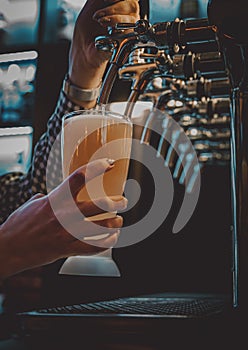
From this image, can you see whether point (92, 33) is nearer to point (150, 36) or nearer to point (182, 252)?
point (150, 36)

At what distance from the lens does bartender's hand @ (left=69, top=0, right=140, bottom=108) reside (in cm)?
72

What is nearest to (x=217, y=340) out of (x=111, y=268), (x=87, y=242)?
(x=87, y=242)

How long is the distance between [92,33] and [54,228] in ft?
1.45

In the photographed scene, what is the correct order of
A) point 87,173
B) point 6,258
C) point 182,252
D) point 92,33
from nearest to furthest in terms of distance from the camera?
point 87,173 < point 6,258 < point 92,33 < point 182,252

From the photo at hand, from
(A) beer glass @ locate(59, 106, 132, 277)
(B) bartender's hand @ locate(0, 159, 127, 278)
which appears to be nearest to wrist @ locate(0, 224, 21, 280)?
(B) bartender's hand @ locate(0, 159, 127, 278)

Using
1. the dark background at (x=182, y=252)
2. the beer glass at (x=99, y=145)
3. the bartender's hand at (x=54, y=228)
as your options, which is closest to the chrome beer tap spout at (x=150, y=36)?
the beer glass at (x=99, y=145)

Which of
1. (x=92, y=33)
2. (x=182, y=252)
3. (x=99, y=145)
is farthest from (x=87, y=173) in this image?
(x=182, y=252)

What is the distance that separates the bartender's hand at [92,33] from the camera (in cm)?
72

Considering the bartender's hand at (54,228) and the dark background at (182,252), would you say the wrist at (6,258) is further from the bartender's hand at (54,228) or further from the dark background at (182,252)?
the dark background at (182,252)

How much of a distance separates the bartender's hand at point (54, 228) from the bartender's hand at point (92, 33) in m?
0.23

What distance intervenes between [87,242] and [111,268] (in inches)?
17.6

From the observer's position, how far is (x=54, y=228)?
2.12ft

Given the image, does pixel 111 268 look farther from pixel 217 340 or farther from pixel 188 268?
pixel 217 340

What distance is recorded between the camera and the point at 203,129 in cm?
115
